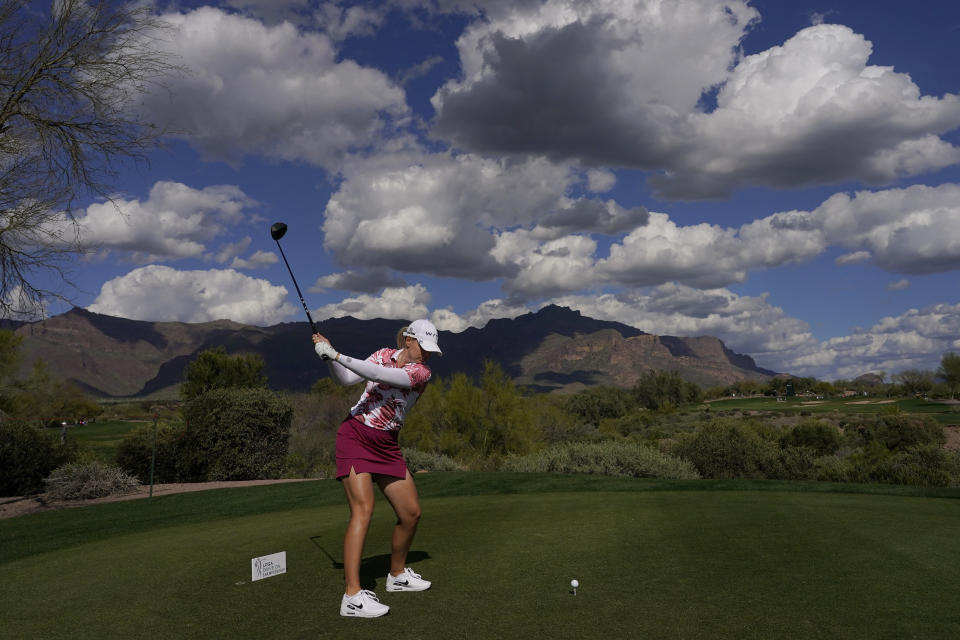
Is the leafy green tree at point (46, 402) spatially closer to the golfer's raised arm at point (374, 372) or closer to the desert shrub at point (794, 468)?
the desert shrub at point (794, 468)

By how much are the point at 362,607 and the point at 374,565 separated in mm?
1856

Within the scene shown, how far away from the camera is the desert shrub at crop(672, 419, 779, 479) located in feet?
88.2

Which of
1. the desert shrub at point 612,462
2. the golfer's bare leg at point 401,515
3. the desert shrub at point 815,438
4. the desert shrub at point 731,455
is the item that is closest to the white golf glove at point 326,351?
the golfer's bare leg at point 401,515

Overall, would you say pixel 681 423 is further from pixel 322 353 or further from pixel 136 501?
pixel 322 353

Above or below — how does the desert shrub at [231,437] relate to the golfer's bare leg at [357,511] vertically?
below

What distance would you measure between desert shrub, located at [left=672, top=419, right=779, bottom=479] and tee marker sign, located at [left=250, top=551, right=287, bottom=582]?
2273cm

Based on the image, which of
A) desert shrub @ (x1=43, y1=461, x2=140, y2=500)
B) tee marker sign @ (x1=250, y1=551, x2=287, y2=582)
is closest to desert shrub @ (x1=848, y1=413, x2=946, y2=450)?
desert shrub @ (x1=43, y1=461, x2=140, y2=500)

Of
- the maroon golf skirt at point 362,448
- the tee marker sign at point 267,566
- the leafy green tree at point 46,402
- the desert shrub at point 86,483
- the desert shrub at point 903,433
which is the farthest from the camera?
the leafy green tree at point 46,402

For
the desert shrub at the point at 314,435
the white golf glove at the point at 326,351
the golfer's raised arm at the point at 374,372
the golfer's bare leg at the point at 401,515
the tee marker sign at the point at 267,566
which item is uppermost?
the white golf glove at the point at 326,351

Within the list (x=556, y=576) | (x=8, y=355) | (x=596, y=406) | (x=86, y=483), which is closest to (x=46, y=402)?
(x=8, y=355)

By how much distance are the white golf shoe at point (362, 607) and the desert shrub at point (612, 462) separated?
46.2 ft

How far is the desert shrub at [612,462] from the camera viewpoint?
1848 cm

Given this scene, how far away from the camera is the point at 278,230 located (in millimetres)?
6930

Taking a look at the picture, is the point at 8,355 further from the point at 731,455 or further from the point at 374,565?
the point at 374,565
